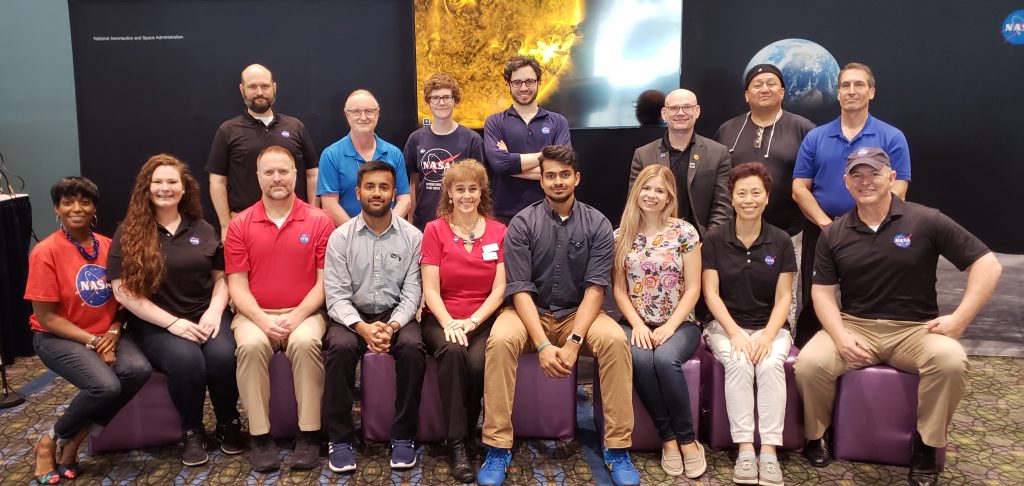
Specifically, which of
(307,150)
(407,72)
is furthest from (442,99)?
(407,72)

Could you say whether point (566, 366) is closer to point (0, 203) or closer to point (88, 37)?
point (0, 203)

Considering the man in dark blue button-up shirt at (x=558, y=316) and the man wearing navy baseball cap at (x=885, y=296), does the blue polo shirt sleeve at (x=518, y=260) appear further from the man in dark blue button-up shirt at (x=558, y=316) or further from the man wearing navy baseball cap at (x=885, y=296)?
the man wearing navy baseball cap at (x=885, y=296)

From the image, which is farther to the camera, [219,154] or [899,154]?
[219,154]

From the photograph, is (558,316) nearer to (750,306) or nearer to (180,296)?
(750,306)

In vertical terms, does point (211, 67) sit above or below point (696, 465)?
above

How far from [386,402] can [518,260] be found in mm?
883

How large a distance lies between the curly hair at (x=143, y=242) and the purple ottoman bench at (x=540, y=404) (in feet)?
5.50

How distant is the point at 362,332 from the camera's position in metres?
2.92

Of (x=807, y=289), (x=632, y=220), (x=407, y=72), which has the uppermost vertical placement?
(x=407, y=72)

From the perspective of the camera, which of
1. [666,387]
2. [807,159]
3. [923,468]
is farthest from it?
[807,159]

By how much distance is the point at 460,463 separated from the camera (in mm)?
2775

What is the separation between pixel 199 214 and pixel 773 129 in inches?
120

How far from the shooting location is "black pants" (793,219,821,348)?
3219 millimetres

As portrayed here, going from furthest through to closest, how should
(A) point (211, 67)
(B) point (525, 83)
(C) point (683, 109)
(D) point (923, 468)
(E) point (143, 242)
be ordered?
(A) point (211, 67) → (B) point (525, 83) → (C) point (683, 109) → (E) point (143, 242) → (D) point (923, 468)
